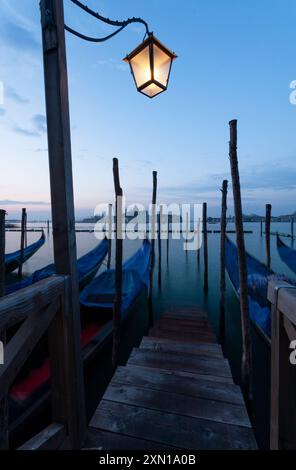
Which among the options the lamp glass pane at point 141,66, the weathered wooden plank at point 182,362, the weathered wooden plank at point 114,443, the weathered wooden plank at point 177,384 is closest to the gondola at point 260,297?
the weathered wooden plank at point 182,362

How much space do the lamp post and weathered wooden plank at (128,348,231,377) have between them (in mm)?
1078

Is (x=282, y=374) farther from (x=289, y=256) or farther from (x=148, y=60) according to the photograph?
(x=289, y=256)

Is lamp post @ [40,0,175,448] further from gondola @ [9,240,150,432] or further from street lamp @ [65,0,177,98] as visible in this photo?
gondola @ [9,240,150,432]

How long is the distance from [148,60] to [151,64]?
0.16ft

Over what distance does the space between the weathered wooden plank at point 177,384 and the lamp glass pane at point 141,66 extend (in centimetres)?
236

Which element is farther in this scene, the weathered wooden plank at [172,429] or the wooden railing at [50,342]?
the weathered wooden plank at [172,429]

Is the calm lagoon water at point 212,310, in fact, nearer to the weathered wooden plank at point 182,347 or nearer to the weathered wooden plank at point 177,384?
the weathered wooden plank at point 182,347

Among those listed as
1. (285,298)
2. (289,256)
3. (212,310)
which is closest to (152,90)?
(285,298)

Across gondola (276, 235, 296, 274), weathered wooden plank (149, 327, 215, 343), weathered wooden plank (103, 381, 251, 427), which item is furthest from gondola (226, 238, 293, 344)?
weathered wooden plank (103, 381, 251, 427)

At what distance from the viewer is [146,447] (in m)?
1.26

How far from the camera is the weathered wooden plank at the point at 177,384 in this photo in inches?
65.2
